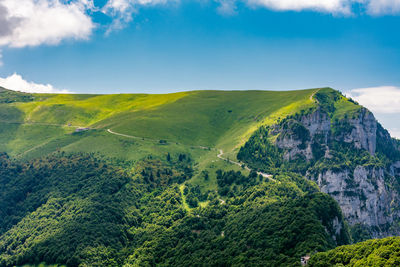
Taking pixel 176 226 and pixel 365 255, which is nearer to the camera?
pixel 365 255

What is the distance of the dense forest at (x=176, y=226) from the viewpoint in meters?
118

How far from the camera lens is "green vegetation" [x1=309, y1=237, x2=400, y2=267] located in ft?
255

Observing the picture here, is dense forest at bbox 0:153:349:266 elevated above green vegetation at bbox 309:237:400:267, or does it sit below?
below

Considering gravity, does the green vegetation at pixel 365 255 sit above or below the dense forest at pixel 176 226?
above

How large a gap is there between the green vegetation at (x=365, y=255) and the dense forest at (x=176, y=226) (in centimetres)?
927

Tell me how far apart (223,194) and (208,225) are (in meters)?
32.0

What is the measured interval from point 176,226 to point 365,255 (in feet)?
300

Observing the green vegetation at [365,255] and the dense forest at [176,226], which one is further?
the dense forest at [176,226]

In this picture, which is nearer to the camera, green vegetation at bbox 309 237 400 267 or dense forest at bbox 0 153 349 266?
green vegetation at bbox 309 237 400 267

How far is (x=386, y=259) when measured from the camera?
77750 millimetres

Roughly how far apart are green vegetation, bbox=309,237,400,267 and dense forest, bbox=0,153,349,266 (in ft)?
30.4

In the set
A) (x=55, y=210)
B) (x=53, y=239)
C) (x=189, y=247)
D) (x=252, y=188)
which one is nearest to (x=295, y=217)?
(x=189, y=247)

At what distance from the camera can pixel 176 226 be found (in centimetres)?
16075

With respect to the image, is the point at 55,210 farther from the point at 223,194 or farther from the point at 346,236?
the point at 346,236
